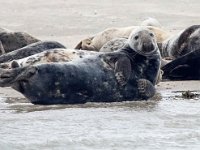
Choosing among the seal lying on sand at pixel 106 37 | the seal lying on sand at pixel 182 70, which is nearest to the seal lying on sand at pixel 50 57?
the seal lying on sand at pixel 182 70

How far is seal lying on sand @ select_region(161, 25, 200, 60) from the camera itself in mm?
10400

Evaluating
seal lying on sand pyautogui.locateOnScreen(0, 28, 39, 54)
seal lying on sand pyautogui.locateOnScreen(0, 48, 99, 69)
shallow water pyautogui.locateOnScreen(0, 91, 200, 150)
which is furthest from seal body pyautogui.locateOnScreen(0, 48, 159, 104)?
seal lying on sand pyautogui.locateOnScreen(0, 28, 39, 54)

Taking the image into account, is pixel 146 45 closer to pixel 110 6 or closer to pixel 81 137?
pixel 81 137

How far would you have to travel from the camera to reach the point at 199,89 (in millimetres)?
8461

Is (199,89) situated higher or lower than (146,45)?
lower

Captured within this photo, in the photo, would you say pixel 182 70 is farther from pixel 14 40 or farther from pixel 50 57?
pixel 14 40

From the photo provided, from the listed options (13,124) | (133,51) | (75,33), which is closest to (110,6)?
(75,33)

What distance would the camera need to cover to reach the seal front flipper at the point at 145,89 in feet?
24.8

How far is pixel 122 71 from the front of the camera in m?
7.51

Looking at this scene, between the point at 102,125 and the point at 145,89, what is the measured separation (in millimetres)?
1419

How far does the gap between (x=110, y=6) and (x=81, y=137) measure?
40.3 feet

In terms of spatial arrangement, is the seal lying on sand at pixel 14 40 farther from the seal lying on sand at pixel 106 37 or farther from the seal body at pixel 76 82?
the seal body at pixel 76 82

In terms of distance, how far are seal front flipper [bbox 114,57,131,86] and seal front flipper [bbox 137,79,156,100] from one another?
0.15 meters

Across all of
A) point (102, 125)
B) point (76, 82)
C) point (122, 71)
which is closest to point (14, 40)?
point (122, 71)
